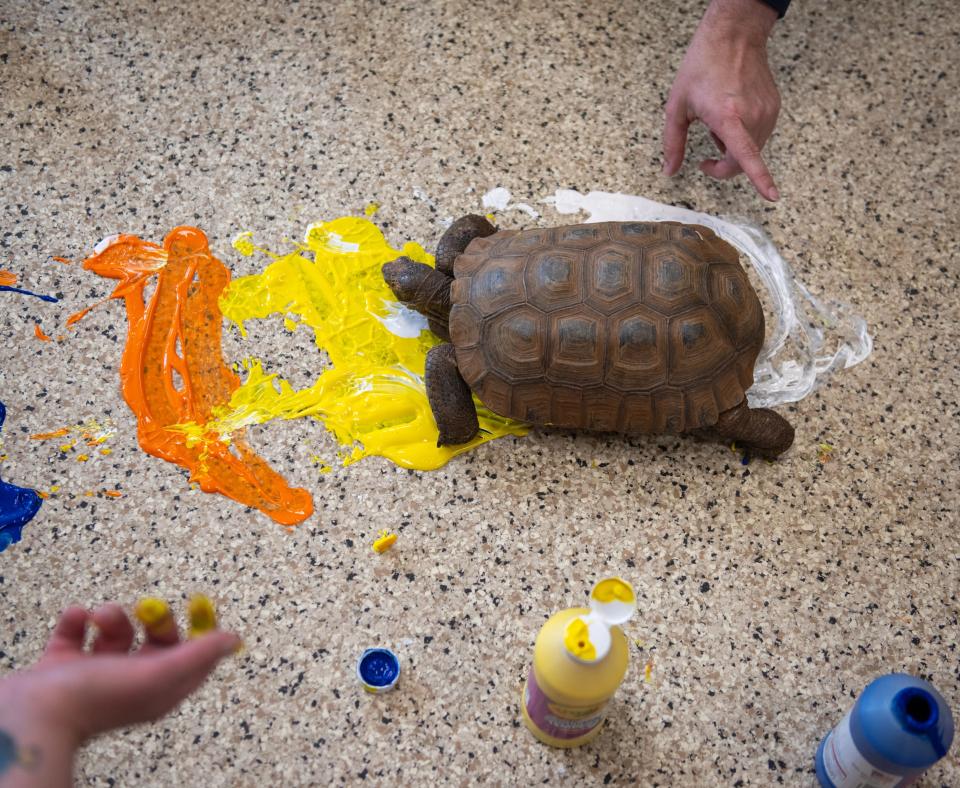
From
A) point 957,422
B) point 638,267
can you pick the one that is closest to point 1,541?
point 638,267

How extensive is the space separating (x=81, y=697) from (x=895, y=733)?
889 millimetres

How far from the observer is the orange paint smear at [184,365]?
132cm

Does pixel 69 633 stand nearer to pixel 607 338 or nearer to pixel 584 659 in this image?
pixel 584 659

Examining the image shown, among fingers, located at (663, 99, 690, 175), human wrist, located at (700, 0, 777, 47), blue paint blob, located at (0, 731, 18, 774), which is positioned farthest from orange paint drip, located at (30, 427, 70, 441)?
human wrist, located at (700, 0, 777, 47)

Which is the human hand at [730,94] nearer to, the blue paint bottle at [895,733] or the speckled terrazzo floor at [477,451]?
the speckled terrazzo floor at [477,451]

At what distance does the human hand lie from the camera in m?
1.50

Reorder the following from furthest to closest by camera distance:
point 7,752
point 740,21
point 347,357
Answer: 1. point 740,21
2. point 347,357
3. point 7,752

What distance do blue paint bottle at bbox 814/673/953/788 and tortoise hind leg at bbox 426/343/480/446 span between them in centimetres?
71

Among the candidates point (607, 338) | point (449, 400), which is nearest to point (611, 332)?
point (607, 338)

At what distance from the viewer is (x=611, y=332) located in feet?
4.15

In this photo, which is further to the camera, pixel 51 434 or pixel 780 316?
pixel 780 316

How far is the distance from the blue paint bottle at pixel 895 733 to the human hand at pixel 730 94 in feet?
2.99

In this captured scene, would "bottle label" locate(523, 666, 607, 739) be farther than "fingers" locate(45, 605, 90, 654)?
Yes

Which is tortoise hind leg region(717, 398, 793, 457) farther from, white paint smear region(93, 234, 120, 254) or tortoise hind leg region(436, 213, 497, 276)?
white paint smear region(93, 234, 120, 254)
